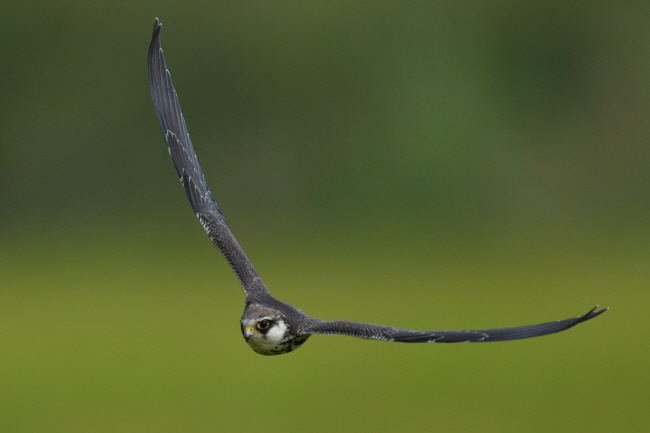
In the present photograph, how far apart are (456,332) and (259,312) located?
195 cm

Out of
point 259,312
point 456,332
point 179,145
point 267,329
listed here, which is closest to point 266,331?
point 267,329

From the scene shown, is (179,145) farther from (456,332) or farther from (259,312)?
(456,332)

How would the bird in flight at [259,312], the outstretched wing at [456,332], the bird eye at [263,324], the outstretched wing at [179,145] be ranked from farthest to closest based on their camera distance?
the outstretched wing at [179,145]
the bird eye at [263,324]
the bird in flight at [259,312]
the outstretched wing at [456,332]

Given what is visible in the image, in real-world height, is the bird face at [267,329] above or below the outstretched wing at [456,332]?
above

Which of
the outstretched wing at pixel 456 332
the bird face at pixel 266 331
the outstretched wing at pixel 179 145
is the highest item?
the outstretched wing at pixel 179 145

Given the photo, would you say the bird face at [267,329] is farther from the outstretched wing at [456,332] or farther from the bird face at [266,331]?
the outstretched wing at [456,332]

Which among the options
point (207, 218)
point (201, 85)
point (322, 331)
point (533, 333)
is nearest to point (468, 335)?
point (533, 333)

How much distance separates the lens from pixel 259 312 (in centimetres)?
960

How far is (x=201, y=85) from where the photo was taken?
1210 inches

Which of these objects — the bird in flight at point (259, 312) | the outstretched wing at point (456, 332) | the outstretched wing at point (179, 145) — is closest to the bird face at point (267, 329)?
the bird in flight at point (259, 312)

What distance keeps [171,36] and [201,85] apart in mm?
1730

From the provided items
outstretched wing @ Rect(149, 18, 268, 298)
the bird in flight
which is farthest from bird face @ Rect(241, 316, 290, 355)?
outstretched wing @ Rect(149, 18, 268, 298)

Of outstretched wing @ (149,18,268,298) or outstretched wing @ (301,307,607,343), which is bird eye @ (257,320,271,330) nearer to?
outstretched wing @ (301,307,607,343)

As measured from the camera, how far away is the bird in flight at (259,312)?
8.40 meters
